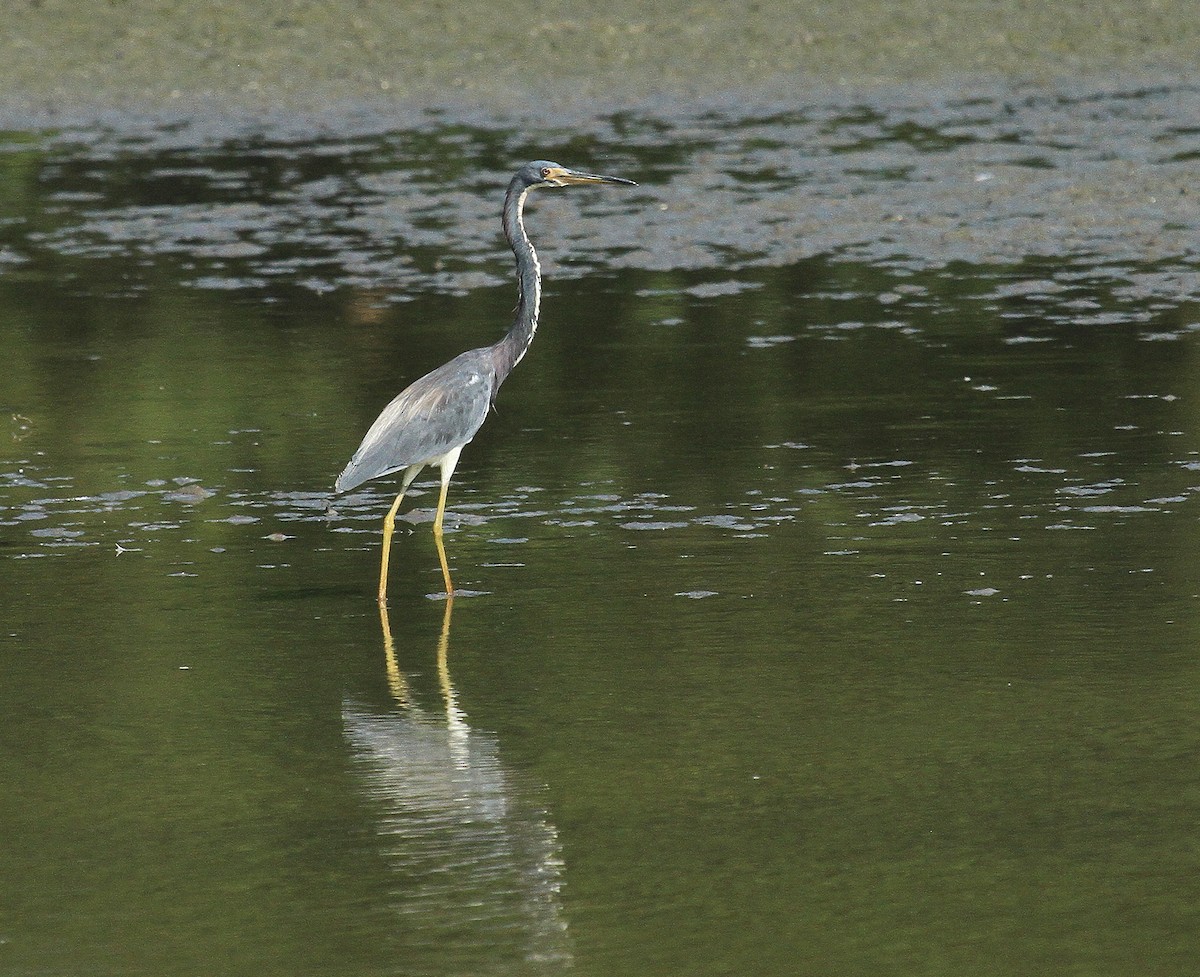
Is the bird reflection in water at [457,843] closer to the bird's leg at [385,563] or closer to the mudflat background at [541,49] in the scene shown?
the bird's leg at [385,563]

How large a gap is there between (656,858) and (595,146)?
17.5m

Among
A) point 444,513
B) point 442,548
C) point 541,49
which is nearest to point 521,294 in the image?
point 444,513

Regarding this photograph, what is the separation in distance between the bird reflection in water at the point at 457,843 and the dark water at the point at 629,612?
0.07ft

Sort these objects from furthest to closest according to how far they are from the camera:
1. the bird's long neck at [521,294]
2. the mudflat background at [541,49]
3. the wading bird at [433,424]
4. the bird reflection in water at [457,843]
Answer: the mudflat background at [541,49], the bird's long neck at [521,294], the wading bird at [433,424], the bird reflection in water at [457,843]

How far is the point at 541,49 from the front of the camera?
28.5 meters

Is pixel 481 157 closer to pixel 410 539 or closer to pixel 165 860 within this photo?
pixel 410 539

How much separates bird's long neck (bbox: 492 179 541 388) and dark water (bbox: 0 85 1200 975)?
2.10 ft

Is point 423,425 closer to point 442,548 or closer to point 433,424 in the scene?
point 433,424

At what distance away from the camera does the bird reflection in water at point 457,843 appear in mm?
5836

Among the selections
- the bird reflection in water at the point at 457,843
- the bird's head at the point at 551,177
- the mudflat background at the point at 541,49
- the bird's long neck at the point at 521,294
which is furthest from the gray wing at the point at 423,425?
the mudflat background at the point at 541,49

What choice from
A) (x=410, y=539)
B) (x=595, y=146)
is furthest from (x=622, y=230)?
(x=410, y=539)

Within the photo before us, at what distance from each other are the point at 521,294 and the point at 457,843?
16.2 ft

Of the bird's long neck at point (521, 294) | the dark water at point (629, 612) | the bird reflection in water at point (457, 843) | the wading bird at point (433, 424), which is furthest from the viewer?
the bird's long neck at point (521, 294)

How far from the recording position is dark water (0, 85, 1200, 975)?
611 cm
